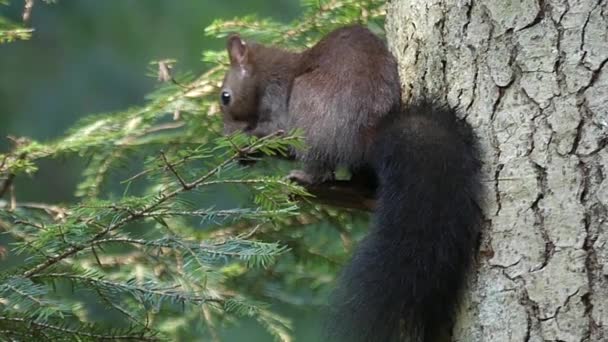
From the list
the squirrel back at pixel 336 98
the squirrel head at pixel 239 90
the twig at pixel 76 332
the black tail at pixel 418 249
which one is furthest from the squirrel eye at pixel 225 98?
the twig at pixel 76 332

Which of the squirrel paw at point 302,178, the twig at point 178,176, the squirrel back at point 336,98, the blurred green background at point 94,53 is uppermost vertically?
the squirrel back at point 336,98

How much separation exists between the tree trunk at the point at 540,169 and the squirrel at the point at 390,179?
0.05m

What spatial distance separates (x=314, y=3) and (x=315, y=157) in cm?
→ 63

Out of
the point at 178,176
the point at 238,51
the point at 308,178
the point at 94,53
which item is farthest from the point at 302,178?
the point at 94,53

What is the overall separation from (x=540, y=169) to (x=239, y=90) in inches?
37.2

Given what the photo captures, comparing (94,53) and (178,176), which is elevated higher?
(178,176)

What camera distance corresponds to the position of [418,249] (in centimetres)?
202

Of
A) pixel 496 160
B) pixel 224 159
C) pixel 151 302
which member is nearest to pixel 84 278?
pixel 151 302

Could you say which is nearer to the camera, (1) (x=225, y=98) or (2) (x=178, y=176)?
(2) (x=178, y=176)

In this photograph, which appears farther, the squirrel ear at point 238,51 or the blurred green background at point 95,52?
the blurred green background at point 95,52

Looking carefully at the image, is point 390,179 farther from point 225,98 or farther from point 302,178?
point 225,98

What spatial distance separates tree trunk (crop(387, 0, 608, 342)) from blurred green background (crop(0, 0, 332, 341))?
11.9 ft

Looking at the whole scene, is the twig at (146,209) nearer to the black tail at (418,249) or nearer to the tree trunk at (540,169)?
the black tail at (418,249)

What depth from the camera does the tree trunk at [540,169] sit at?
6.31 feet
